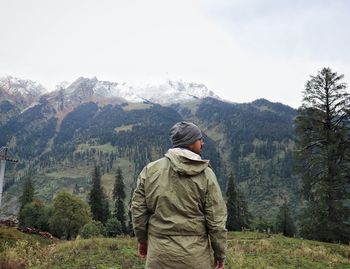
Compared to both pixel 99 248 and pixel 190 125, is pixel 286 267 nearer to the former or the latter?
pixel 99 248

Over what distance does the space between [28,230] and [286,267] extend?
16.3 meters

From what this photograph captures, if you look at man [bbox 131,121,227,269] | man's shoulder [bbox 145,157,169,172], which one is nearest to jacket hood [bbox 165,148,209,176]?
man [bbox 131,121,227,269]

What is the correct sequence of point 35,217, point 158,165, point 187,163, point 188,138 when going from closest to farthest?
point 187,163 < point 158,165 < point 188,138 < point 35,217

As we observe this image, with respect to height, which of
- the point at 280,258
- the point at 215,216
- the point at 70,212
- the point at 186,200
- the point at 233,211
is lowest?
the point at 70,212

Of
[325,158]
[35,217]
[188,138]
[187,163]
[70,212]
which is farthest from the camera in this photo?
[35,217]

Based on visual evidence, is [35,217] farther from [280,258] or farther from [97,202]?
[280,258]

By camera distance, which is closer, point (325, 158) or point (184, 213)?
point (184, 213)

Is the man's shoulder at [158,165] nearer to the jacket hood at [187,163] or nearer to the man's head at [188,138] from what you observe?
the jacket hood at [187,163]

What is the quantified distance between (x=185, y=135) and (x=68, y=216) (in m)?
61.6

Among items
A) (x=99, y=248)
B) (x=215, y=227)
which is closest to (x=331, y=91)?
(x=99, y=248)

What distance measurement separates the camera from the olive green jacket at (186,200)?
4980 mm

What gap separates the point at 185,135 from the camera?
5.33m

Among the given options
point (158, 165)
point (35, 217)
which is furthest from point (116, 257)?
point (35, 217)

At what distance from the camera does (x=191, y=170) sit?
4941 millimetres
